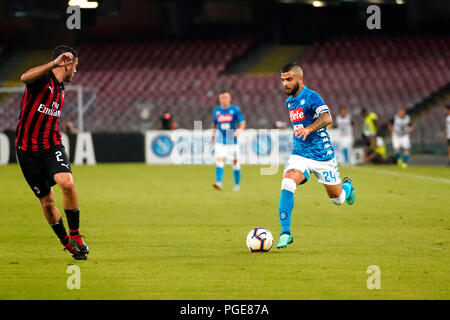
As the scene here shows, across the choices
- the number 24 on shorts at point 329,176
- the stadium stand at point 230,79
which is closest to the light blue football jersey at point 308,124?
the number 24 on shorts at point 329,176

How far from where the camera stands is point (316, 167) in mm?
9508

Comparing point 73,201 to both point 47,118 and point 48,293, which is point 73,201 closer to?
point 47,118

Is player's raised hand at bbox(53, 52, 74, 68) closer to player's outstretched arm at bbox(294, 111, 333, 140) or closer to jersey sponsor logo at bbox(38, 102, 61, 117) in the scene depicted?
jersey sponsor logo at bbox(38, 102, 61, 117)

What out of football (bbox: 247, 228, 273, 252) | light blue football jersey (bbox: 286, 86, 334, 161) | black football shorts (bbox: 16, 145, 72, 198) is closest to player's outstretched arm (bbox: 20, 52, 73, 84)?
black football shorts (bbox: 16, 145, 72, 198)

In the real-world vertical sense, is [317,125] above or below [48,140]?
above

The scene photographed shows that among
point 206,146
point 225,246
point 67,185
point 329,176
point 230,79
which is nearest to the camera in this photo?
point 67,185

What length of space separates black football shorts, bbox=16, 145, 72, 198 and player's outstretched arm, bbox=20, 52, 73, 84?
846mm

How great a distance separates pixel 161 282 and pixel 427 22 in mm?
34654

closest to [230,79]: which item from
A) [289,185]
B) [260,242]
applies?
[289,185]

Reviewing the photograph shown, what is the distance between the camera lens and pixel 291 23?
134 feet

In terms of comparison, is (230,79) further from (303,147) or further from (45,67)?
(45,67)

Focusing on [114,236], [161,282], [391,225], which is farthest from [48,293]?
[391,225]

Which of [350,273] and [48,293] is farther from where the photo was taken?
[350,273]

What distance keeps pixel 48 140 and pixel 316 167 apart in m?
3.20
